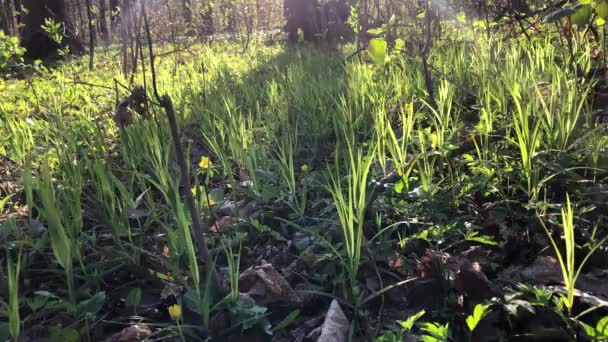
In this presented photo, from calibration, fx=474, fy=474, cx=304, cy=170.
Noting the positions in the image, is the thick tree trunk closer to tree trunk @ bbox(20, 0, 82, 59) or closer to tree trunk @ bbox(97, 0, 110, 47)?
tree trunk @ bbox(97, 0, 110, 47)

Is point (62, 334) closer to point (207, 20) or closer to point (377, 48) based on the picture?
point (377, 48)

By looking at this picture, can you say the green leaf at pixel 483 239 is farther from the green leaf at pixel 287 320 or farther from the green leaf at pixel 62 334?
the green leaf at pixel 62 334

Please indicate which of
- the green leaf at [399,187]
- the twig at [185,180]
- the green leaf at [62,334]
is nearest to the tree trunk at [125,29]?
the twig at [185,180]

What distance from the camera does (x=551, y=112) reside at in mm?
1517

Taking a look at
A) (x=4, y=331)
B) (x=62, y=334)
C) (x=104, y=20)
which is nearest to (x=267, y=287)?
(x=62, y=334)

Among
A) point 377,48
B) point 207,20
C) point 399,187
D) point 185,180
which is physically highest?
point 207,20

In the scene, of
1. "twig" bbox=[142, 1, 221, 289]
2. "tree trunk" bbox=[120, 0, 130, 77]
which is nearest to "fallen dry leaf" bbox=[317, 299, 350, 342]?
"twig" bbox=[142, 1, 221, 289]

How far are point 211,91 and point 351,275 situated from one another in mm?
2022

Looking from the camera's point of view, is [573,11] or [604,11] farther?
[573,11]

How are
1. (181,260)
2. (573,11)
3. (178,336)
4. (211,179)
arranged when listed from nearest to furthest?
(178,336)
(181,260)
(573,11)
(211,179)

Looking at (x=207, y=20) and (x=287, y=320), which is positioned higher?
(x=207, y=20)

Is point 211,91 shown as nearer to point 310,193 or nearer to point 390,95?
point 390,95

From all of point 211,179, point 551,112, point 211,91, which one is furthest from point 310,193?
point 211,91

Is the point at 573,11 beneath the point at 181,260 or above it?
above
